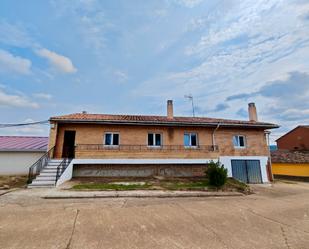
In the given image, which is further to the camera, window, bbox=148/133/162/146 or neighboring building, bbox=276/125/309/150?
neighboring building, bbox=276/125/309/150

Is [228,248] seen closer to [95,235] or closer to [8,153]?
[95,235]

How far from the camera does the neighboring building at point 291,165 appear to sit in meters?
18.8

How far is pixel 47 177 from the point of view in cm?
1051

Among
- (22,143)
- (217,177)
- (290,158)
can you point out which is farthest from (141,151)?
(290,158)

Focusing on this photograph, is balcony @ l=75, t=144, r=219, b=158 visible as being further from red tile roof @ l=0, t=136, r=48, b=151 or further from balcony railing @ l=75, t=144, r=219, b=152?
red tile roof @ l=0, t=136, r=48, b=151

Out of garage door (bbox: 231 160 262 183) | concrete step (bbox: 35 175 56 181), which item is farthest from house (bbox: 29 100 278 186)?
concrete step (bbox: 35 175 56 181)

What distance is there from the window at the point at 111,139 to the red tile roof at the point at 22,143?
18.8 ft

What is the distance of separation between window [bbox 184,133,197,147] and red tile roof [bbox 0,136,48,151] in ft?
39.6

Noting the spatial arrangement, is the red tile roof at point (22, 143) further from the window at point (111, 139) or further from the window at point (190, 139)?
the window at point (190, 139)

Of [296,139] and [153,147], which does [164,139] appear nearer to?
[153,147]

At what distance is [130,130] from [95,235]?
1006cm

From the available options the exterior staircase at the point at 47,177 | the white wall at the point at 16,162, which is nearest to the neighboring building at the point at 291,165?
the exterior staircase at the point at 47,177

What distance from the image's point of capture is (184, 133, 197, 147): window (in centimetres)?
1477

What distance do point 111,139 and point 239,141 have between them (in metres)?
11.1
